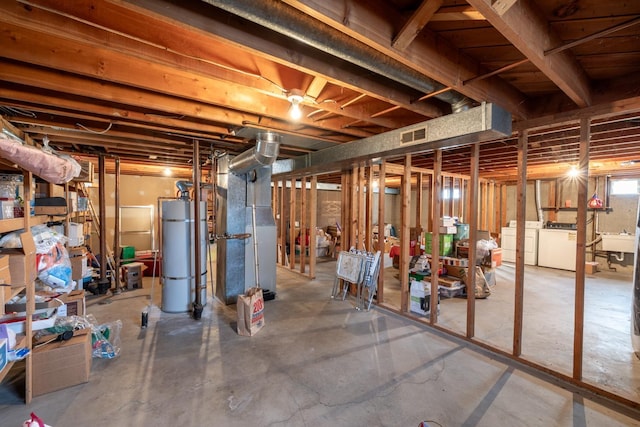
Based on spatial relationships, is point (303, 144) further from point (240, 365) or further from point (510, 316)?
point (510, 316)

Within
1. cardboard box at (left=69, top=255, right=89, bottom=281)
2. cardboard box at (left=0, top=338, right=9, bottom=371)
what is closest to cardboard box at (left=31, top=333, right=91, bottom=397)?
cardboard box at (left=0, top=338, right=9, bottom=371)

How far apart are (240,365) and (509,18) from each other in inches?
115

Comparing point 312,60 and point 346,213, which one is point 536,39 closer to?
point 312,60

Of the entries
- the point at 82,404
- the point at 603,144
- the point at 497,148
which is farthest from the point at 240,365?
the point at 603,144

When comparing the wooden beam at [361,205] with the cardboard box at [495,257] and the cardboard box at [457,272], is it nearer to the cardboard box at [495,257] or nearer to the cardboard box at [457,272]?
the cardboard box at [457,272]

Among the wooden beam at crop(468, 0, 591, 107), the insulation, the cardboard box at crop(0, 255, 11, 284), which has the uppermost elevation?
the wooden beam at crop(468, 0, 591, 107)

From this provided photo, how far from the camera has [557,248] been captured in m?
6.34

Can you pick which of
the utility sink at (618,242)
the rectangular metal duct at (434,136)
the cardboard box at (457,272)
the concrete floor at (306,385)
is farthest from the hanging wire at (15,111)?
the utility sink at (618,242)

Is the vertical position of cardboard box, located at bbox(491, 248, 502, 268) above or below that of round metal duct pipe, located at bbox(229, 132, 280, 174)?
below

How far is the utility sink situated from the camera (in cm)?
585

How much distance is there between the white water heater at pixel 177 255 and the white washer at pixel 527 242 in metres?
7.08

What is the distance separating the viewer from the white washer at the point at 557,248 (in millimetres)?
6145

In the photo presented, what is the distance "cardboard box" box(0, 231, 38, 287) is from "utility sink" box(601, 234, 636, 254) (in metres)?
9.13

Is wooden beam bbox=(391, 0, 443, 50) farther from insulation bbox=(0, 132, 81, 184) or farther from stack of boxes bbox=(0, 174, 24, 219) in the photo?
stack of boxes bbox=(0, 174, 24, 219)
